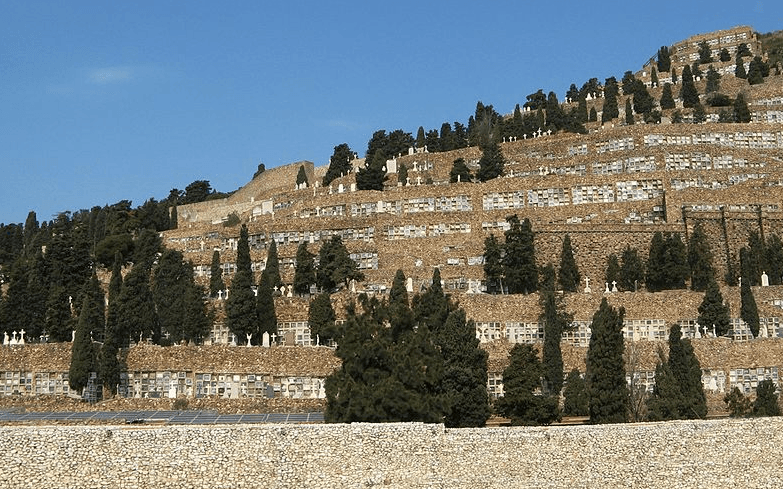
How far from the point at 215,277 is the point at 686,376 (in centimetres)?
3456

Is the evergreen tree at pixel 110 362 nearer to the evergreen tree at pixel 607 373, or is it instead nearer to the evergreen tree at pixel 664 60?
the evergreen tree at pixel 607 373

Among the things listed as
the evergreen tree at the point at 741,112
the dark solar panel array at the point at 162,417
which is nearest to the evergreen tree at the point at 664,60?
the evergreen tree at the point at 741,112

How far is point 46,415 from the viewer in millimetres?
54125

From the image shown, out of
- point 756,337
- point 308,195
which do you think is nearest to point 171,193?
point 308,195

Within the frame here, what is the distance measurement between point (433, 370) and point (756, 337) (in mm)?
24463

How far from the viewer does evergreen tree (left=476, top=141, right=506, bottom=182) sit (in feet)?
297

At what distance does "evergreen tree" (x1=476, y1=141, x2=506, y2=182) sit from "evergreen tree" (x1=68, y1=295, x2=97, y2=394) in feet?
125

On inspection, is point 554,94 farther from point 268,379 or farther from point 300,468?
point 300,468

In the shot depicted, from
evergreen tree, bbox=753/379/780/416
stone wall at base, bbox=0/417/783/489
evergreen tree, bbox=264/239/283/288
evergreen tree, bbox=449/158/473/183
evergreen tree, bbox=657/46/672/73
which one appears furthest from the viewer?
evergreen tree, bbox=657/46/672/73

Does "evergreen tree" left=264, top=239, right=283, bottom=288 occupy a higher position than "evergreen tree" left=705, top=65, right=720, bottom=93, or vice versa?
"evergreen tree" left=705, top=65, right=720, bottom=93

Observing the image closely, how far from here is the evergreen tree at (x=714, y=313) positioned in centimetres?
6431

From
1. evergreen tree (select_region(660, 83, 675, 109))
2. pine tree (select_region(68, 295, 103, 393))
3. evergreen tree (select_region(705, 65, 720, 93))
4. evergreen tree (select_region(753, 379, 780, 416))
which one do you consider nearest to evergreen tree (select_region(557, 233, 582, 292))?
evergreen tree (select_region(753, 379, 780, 416))

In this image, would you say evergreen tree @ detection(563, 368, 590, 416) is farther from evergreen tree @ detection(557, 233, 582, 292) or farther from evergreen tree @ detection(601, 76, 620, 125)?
evergreen tree @ detection(601, 76, 620, 125)

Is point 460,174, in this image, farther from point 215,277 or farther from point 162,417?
point 162,417
